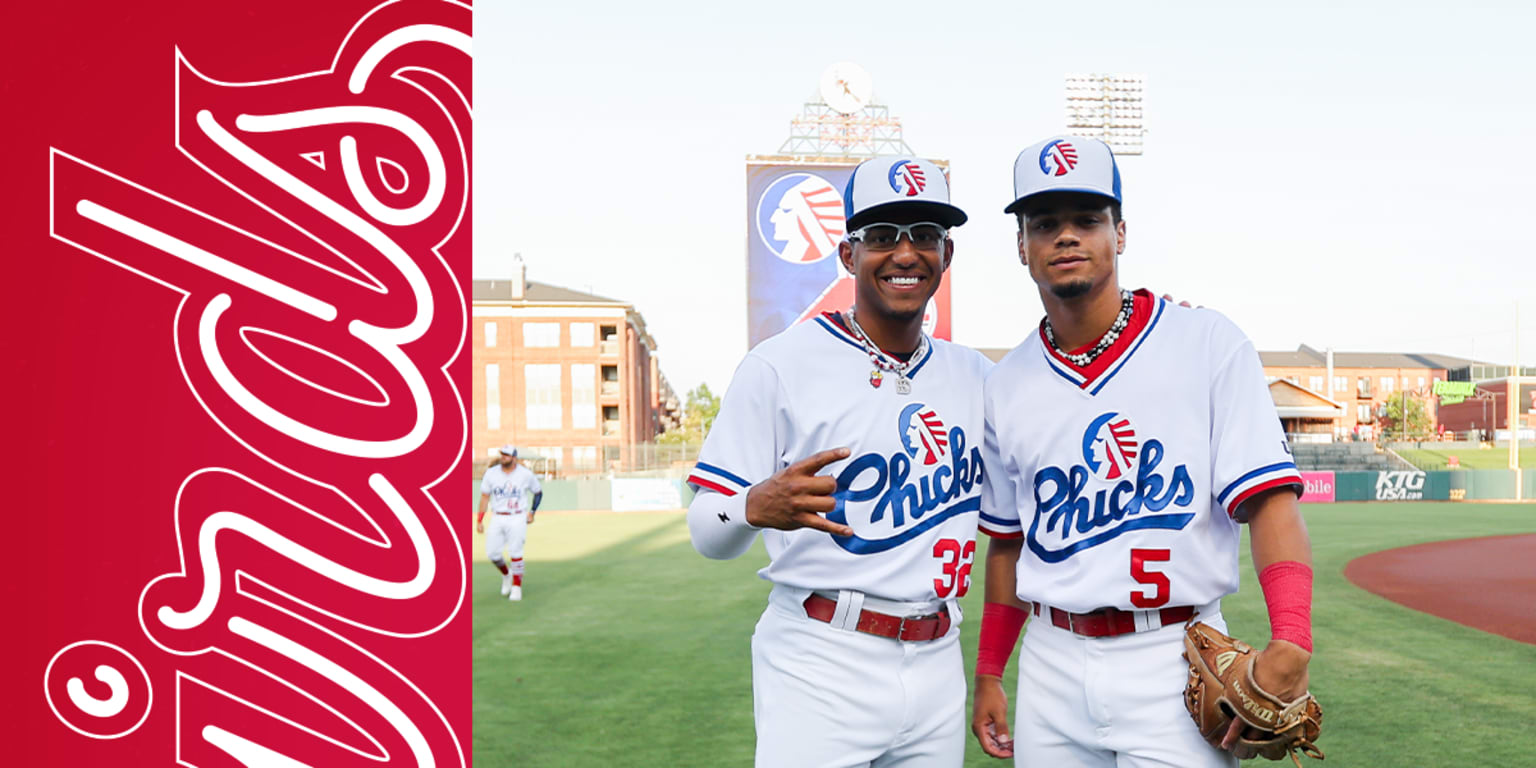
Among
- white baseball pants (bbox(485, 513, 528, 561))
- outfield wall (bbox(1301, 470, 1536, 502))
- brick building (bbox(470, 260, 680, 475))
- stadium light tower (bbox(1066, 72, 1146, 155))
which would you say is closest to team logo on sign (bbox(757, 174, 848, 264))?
white baseball pants (bbox(485, 513, 528, 561))

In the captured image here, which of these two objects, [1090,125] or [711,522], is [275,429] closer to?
[711,522]

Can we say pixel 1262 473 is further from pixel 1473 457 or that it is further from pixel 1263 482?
pixel 1473 457

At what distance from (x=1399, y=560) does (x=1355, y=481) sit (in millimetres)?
19188

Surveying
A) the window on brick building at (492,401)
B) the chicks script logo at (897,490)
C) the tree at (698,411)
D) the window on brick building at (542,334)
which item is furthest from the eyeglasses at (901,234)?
the tree at (698,411)

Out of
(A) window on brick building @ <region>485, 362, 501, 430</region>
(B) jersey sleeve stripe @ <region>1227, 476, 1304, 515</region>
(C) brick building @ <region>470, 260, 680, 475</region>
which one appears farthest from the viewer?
(C) brick building @ <region>470, 260, 680, 475</region>

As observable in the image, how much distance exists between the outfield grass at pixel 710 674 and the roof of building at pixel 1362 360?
270ft

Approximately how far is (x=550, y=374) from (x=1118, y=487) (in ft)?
167

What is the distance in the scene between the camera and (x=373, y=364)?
3910 mm

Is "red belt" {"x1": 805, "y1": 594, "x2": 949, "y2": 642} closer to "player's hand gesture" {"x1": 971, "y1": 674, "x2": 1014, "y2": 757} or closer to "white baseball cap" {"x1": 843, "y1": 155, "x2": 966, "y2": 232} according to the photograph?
"player's hand gesture" {"x1": 971, "y1": 674, "x2": 1014, "y2": 757}

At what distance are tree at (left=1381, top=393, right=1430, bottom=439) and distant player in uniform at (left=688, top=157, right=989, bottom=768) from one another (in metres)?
86.1

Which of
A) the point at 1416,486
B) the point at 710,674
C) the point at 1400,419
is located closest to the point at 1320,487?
the point at 1416,486

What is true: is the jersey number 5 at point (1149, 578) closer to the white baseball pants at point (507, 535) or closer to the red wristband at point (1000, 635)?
the red wristband at point (1000, 635)

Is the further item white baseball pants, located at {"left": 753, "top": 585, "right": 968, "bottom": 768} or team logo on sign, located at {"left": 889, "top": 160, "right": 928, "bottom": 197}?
team logo on sign, located at {"left": 889, "top": 160, "right": 928, "bottom": 197}

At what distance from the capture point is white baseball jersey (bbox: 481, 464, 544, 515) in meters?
12.6
